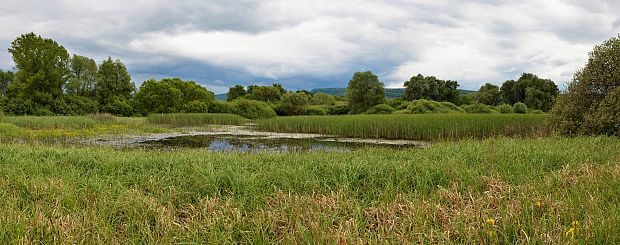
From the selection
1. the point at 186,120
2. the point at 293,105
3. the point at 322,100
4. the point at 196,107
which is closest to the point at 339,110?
the point at 293,105

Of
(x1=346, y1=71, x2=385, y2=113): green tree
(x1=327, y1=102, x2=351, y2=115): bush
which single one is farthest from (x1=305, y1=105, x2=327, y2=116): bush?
(x1=346, y1=71, x2=385, y2=113): green tree

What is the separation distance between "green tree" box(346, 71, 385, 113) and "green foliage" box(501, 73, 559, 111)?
21.8 metres

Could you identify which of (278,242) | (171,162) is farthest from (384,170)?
(171,162)

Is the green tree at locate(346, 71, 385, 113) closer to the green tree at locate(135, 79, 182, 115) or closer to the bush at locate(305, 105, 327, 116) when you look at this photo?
the bush at locate(305, 105, 327, 116)

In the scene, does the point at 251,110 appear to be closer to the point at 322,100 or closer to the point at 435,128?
the point at 322,100

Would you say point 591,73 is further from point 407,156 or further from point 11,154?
point 11,154

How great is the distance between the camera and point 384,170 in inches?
272

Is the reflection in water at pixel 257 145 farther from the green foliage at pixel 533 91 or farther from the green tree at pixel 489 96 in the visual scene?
the green tree at pixel 489 96

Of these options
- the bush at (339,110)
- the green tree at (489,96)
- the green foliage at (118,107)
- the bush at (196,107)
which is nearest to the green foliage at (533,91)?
the green tree at (489,96)

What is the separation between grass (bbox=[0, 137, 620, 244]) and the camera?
389 cm

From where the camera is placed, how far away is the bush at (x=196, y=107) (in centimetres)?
5156

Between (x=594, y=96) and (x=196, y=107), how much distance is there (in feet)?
147

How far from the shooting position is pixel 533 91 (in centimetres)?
5941

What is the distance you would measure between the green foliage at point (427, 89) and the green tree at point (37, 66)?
165ft
